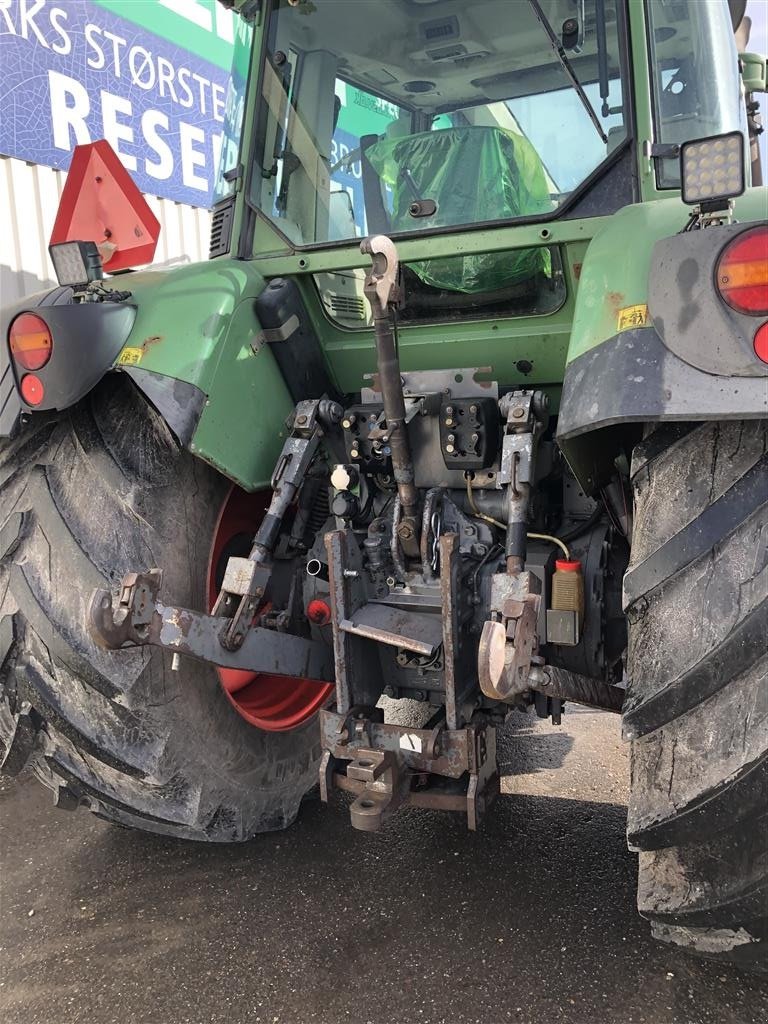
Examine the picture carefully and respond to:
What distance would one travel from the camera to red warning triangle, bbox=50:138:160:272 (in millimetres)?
2383

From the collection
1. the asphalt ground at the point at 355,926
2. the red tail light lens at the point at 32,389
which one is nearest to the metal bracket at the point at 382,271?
the red tail light lens at the point at 32,389

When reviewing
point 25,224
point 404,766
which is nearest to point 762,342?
point 404,766

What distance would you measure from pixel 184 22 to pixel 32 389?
13.5 ft

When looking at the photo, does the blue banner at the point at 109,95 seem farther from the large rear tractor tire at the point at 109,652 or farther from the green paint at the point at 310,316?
the large rear tractor tire at the point at 109,652

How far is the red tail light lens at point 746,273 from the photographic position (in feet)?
4.73

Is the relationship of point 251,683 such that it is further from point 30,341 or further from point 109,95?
point 109,95

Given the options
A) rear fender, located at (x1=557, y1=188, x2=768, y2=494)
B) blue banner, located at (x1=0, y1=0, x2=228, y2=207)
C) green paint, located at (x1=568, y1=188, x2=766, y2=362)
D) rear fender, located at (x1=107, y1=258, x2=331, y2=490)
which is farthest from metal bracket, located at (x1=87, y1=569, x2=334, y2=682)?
blue banner, located at (x1=0, y1=0, x2=228, y2=207)

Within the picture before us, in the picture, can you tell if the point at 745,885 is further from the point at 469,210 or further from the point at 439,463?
the point at 469,210

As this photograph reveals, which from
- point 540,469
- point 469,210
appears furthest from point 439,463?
point 469,210

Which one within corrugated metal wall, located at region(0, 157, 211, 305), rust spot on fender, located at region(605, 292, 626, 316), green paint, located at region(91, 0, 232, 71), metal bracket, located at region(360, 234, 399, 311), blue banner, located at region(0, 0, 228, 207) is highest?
green paint, located at region(91, 0, 232, 71)

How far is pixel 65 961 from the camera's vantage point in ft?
6.92

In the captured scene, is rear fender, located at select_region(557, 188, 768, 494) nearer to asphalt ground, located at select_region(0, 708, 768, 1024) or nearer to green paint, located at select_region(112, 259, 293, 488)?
green paint, located at select_region(112, 259, 293, 488)

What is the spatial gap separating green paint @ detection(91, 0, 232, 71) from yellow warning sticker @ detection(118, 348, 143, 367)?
11.5 ft

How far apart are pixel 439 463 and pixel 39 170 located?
10.7 feet
